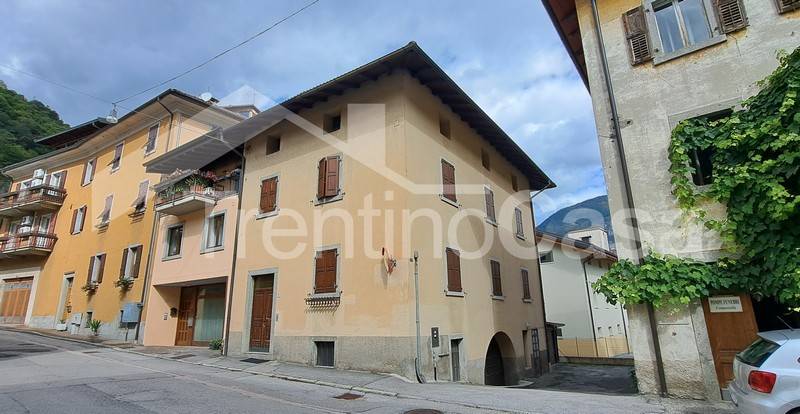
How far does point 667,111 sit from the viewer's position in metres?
8.80

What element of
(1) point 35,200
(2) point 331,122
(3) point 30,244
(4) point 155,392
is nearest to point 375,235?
(2) point 331,122

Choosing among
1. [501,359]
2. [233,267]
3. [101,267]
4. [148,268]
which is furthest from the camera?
[101,267]

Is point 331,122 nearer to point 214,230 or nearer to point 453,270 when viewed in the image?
point 453,270

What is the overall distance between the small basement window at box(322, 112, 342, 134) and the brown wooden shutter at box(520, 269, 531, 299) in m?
10.7

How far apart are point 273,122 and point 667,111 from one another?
12.4 meters

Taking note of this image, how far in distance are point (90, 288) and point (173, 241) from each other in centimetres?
710

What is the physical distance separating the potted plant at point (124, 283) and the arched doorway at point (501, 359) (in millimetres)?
16339

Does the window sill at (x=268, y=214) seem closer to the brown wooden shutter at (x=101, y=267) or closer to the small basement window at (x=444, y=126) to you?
the small basement window at (x=444, y=126)

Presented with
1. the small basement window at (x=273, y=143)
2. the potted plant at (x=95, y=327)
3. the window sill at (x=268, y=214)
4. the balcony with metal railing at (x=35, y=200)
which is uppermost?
the balcony with metal railing at (x=35, y=200)

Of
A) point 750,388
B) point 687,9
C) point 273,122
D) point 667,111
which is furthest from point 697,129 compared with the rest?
point 273,122

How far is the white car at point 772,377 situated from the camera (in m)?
4.59

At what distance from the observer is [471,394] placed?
28.5ft

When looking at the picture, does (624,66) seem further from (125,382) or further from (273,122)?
(125,382)

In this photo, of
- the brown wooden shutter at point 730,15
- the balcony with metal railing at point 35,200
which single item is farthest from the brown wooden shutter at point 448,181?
the balcony with metal railing at point 35,200
